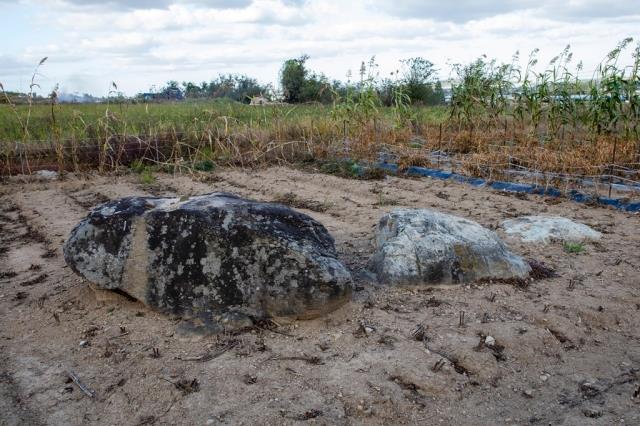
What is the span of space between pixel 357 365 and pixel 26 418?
152 cm

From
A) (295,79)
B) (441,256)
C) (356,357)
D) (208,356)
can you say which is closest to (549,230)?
(441,256)

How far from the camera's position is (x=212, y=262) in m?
3.11

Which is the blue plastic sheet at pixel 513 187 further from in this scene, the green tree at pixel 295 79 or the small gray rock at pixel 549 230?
the green tree at pixel 295 79

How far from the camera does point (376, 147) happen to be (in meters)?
8.95

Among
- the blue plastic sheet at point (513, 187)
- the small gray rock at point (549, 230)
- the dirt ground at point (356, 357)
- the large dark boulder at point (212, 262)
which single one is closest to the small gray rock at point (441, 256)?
the dirt ground at point (356, 357)

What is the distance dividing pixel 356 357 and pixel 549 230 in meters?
2.58

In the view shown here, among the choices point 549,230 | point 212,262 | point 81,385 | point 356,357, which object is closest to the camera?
point 81,385

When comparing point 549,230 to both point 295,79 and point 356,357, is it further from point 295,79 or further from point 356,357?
point 295,79

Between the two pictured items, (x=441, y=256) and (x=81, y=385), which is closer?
(x=81, y=385)

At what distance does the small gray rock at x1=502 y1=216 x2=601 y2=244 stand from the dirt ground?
11.0 inches

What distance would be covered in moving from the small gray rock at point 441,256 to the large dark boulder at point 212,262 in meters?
0.56

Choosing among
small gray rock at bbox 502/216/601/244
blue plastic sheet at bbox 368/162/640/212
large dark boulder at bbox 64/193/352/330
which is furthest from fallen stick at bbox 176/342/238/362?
blue plastic sheet at bbox 368/162/640/212

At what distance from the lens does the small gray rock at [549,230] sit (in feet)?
14.8

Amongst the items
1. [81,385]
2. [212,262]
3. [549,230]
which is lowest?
[81,385]
